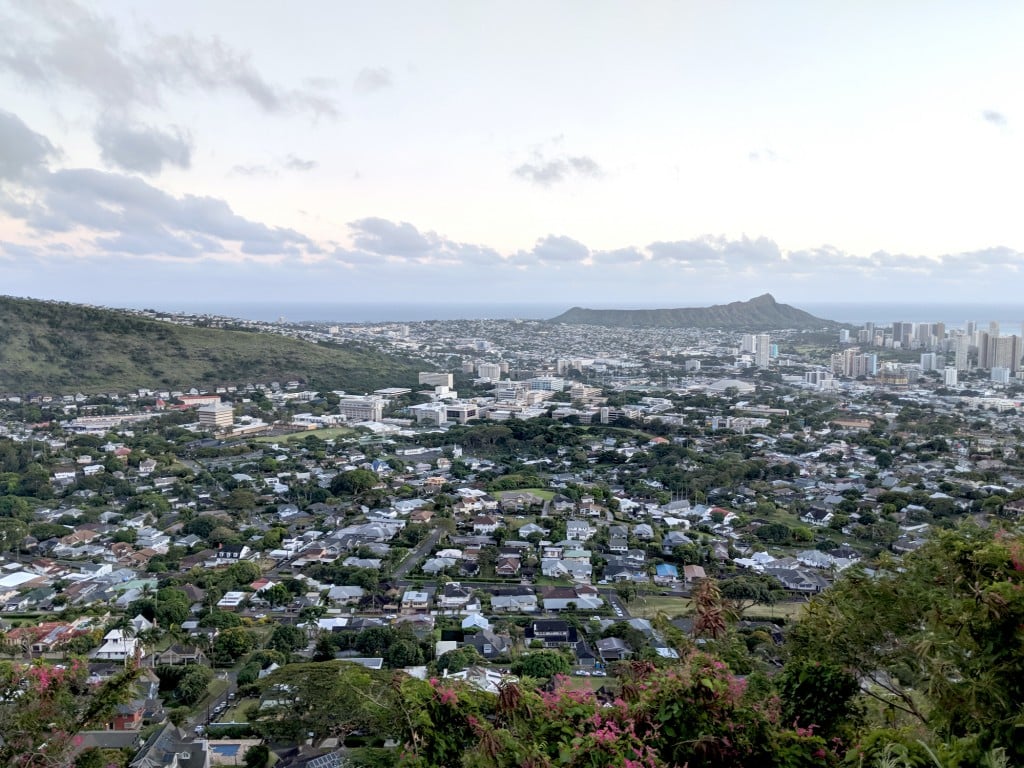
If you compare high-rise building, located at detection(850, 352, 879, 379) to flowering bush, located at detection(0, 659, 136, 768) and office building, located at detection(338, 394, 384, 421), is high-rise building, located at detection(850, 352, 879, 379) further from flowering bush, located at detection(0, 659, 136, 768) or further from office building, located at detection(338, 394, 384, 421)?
flowering bush, located at detection(0, 659, 136, 768)

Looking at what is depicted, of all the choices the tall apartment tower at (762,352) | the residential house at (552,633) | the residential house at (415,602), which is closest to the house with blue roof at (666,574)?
the residential house at (552,633)

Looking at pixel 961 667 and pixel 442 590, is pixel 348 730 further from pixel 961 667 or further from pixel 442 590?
pixel 961 667

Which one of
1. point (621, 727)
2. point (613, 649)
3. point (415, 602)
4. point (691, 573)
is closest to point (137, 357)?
point (415, 602)

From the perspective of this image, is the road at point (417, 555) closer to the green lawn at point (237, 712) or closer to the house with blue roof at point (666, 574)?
the green lawn at point (237, 712)

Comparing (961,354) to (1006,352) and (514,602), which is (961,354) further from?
(514,602)

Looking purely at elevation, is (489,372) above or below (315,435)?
above


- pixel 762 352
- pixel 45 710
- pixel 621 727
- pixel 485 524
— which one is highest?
pixel 621 727

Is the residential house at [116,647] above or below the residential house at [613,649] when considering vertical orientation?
above
